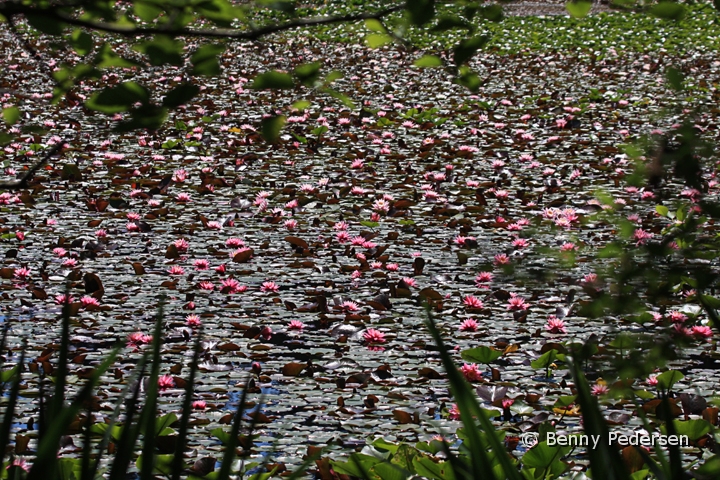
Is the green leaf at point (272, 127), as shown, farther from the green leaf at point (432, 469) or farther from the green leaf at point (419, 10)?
the green leaf at point (432, 469)

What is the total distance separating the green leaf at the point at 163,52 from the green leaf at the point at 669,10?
0.81m

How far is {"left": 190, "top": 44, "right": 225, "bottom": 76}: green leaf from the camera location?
1584mm

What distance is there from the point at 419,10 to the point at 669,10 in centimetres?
41

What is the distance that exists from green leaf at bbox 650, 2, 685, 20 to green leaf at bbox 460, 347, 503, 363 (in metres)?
1.53

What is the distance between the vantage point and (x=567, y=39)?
1337cm

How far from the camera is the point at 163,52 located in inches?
62.5

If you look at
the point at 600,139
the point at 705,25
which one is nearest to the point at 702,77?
the point at 600,139

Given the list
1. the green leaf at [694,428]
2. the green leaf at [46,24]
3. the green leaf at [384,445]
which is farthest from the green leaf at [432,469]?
the green leaf at [46,24]

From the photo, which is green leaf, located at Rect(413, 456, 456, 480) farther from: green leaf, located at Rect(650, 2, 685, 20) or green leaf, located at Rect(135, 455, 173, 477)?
green leaf, located at Rect(650, 2, 685, 20)

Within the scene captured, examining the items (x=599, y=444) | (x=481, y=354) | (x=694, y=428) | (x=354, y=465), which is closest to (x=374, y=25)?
(x=599, y=444)

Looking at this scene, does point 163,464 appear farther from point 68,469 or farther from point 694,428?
point 694,428

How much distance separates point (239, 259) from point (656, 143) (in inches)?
107

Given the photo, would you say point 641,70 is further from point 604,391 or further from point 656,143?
point 656,143

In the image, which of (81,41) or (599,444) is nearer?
(599,444)
